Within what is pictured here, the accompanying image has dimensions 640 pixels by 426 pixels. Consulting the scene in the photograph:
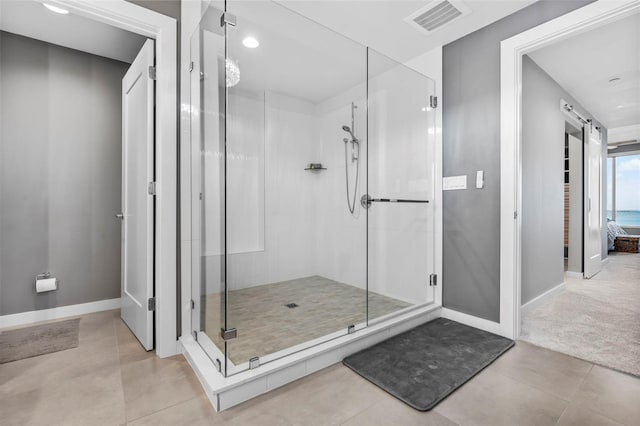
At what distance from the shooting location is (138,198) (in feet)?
7.59

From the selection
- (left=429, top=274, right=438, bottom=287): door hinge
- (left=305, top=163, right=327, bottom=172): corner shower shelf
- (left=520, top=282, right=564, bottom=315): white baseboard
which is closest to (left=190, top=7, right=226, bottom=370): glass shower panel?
(left=305, top=163, right=327, bottom=172): corner shower shelf

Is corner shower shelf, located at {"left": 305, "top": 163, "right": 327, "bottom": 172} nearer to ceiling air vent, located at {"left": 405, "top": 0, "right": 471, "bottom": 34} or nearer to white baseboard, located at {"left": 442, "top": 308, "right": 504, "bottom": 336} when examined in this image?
ceiling air vent, located at {"left": 405, "top": 0, "right": 471, "bottom": 34}

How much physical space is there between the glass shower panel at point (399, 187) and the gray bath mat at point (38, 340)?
2262 mm

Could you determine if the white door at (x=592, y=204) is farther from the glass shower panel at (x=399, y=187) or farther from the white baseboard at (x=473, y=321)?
the glass shower panel at (x=399, y=187)

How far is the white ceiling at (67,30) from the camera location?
2.27m

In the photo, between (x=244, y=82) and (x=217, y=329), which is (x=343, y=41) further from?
(x=217, y=329)

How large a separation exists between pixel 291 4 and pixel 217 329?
89.0 inches

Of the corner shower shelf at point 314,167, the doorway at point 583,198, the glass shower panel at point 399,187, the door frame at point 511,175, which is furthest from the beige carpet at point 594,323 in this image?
the corner shower shelf at point 314,167

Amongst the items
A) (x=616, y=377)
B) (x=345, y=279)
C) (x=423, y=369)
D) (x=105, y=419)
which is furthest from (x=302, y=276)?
(x=616, y=377)

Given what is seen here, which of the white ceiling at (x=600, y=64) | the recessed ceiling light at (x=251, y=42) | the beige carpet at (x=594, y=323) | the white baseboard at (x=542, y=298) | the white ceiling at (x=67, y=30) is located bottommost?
the beige carpet at (x=594, y=323)

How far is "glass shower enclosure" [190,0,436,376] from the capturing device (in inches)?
68.9

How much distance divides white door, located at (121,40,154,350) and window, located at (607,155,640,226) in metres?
10.0

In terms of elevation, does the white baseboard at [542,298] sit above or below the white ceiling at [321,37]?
below

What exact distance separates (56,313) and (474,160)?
3.92 meters
